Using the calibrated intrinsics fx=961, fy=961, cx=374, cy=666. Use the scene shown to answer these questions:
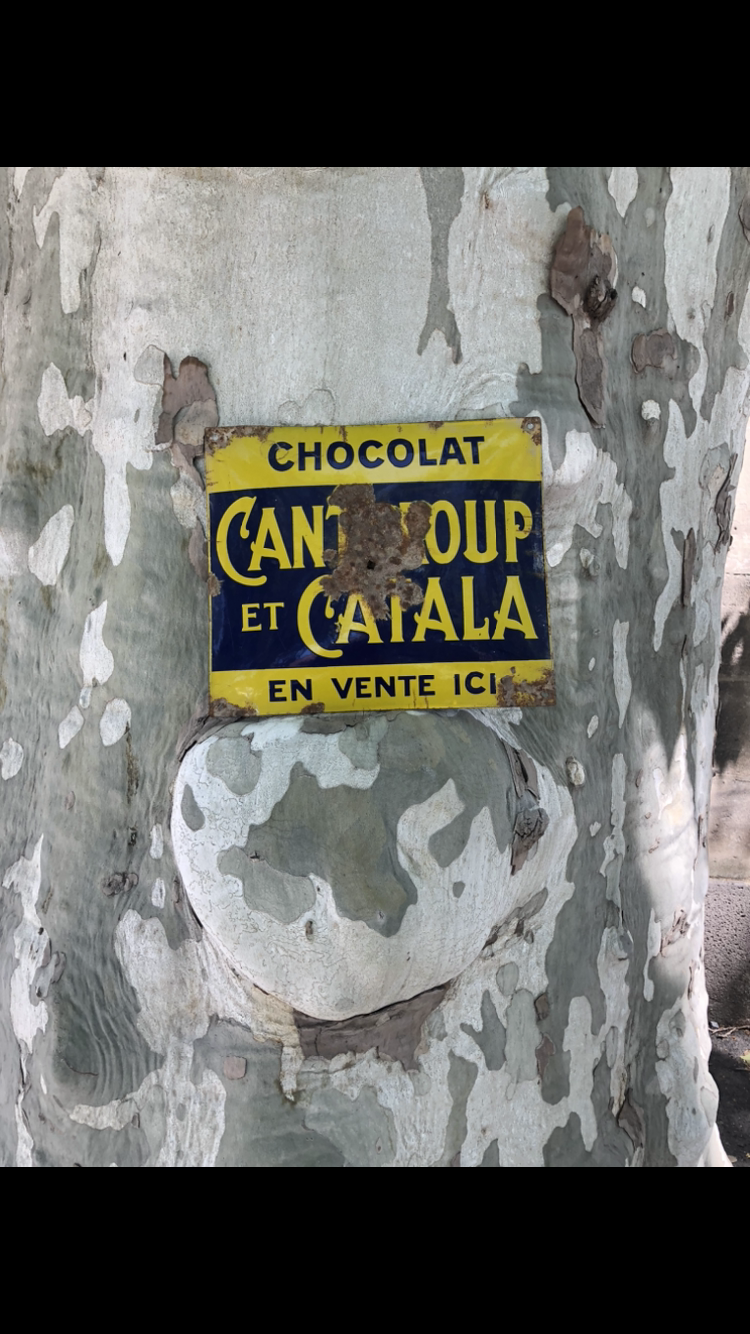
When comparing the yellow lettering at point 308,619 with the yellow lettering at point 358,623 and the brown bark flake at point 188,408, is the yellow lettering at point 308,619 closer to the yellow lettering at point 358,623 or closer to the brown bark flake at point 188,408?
the yellow lettering at point 358,623

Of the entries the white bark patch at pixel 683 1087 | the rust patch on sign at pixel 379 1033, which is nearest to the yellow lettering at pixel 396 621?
the rust patch on sign at pixel 379 1033

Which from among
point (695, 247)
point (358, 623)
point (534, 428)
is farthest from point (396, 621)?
point (695, 247)

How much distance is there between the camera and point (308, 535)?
1215mm

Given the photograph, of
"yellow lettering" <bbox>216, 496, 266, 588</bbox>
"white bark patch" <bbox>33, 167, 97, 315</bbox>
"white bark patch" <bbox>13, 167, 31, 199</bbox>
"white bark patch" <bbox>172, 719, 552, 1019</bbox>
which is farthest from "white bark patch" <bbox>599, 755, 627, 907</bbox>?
"white bark patch" <bbox>13, 167, 31, 199</bbox>

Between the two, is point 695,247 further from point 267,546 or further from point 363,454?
point 267,546

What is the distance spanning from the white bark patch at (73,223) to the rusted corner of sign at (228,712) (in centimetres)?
59

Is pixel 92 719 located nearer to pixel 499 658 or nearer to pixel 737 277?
pixel 499 658

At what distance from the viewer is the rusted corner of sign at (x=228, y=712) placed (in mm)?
1205

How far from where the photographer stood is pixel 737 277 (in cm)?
150

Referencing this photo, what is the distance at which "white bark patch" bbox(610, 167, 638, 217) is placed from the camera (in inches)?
51.7

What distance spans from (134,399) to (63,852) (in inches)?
24.2

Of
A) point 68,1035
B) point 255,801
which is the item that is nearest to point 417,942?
point 255,801

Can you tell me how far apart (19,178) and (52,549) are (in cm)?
55

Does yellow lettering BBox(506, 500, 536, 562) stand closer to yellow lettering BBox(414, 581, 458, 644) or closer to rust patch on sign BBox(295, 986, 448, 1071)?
yellow lettering BBox(414, 581, 458, 644)
